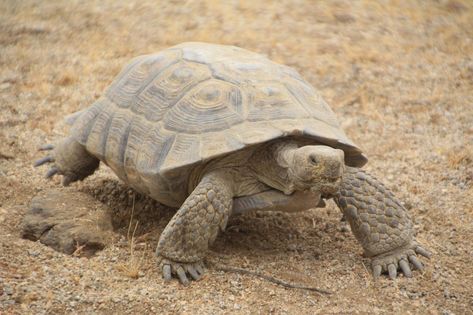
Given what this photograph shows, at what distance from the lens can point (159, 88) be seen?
4090 mm

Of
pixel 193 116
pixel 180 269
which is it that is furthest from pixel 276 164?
pixel 180 269

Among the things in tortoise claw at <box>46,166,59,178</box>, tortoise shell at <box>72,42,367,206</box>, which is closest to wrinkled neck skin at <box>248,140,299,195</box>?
tortoise shell at <box>72,42,367,206</box>

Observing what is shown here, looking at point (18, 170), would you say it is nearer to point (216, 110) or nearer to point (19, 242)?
point (19, 242)

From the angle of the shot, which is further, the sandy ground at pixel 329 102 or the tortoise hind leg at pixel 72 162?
the tortoise hind leg at pixel 72 162

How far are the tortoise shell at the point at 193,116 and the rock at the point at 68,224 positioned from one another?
35 cm

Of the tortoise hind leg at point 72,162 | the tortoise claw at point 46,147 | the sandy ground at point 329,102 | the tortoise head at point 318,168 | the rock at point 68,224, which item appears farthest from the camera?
the tortoise claw at point 46,147

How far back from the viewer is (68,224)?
398 cm

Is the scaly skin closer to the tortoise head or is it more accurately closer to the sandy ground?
the sandy ground

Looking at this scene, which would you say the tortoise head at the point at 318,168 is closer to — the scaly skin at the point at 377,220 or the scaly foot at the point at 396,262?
the scaly skin at the point at 377,220

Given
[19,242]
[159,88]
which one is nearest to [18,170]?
[19,242]

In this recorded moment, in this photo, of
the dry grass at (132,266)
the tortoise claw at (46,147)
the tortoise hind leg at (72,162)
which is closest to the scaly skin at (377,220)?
the dry grass at (132,266)

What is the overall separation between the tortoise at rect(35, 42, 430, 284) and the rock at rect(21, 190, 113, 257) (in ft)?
1.17

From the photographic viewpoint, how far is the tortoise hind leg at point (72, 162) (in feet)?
15.5

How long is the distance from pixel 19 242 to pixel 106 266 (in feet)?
1.99
